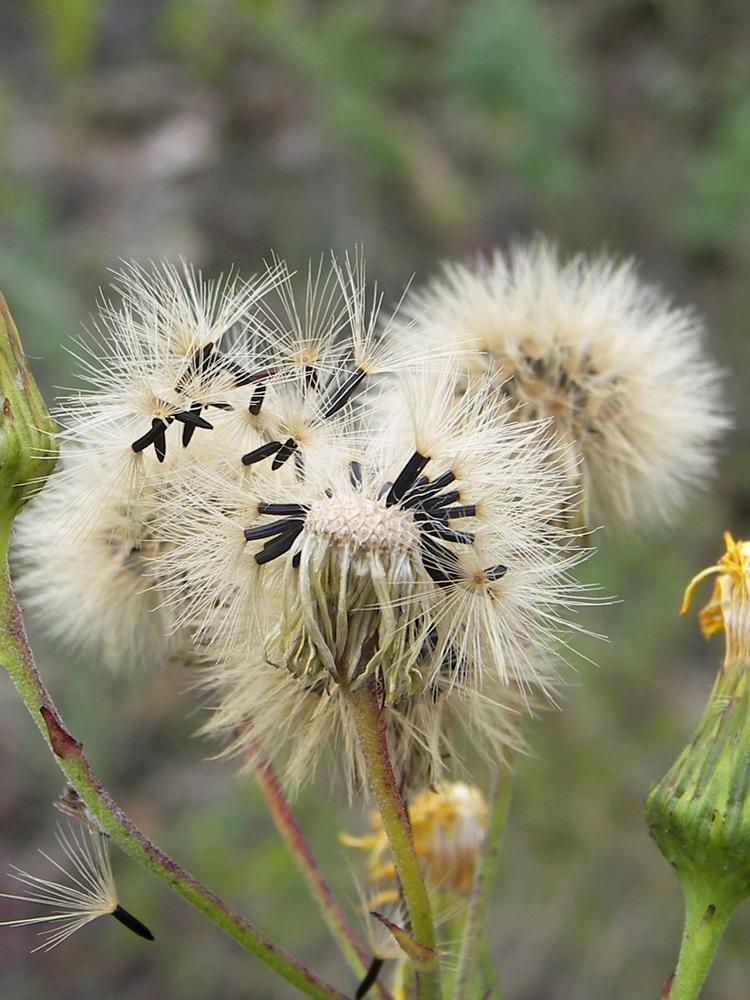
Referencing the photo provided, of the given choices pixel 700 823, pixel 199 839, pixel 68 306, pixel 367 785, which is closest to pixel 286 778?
pixel 367 785

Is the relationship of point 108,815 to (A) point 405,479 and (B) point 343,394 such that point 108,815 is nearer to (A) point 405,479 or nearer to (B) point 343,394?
(A) point 405,479

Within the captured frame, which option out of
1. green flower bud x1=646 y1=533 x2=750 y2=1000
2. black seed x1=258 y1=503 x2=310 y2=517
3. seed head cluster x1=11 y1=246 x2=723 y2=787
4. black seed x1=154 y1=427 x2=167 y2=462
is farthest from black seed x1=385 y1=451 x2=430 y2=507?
green flower bud x1=646 y1=533 x2=750 y2=1000

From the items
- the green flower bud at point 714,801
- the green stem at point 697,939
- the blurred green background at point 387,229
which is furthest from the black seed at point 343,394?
the blurred green background at point 387,229

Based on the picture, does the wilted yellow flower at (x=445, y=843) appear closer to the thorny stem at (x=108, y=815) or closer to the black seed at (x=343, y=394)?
the thorny stem at (x=108, y=815)

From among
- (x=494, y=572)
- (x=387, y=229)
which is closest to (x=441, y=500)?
(x=494, y=572)

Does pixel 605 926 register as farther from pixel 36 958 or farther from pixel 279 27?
pixel 279 27

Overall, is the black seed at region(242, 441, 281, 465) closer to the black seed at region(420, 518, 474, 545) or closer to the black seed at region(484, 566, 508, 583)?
the black seed at region(420, 518, 474, 545)
